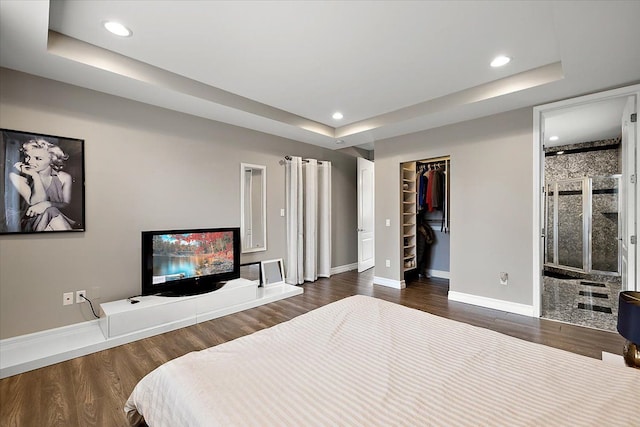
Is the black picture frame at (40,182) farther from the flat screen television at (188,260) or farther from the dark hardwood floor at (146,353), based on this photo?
the dark hardwood floor at (146,353)

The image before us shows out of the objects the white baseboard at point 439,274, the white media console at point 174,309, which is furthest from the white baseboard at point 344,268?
the white media console at point 174,309

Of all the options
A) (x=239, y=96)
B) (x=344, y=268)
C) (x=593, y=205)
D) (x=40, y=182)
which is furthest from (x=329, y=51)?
(x=593, y=205)

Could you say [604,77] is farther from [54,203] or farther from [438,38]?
[54,203]

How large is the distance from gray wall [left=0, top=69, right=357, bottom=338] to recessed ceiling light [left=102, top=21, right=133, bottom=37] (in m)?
0.98

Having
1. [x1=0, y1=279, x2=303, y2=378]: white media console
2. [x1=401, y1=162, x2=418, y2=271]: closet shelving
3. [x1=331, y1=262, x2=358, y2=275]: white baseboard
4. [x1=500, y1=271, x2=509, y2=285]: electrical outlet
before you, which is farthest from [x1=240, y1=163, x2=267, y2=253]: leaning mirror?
[x1=500, y1=271, x2=509, y2=285]: electrical outlet

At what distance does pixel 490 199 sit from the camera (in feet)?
11.6

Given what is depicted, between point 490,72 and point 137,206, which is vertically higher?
point 490,72

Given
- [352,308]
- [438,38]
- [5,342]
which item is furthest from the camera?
[5,342]

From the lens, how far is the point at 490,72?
2.74 metres

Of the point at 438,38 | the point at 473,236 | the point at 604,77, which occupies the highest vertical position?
the point at 438,38

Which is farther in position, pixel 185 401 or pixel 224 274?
pixel 224 274

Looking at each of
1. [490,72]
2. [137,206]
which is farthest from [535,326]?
[137,206]

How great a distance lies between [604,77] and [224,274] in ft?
14.5

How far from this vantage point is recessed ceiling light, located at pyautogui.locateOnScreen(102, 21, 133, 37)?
80.2 inches
